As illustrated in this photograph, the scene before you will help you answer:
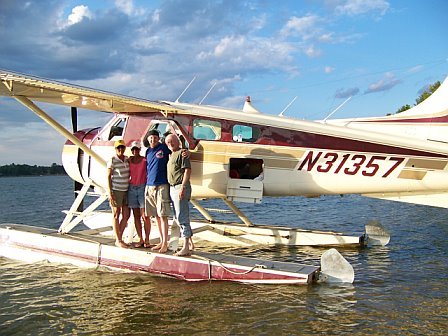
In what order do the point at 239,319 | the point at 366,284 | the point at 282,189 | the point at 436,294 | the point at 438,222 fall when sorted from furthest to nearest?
the point at 438,222 → the point at 282,189 → the point at 366,284 → the point at 436,294 → the point at 239,319

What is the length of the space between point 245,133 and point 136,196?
2.14 meters

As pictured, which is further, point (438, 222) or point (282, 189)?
point (438, 222)

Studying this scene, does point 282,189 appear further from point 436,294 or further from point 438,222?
point 438,222

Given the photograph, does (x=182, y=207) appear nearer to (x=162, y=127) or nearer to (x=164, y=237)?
(x=164, y=237)

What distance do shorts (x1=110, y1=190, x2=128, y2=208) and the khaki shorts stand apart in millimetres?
470

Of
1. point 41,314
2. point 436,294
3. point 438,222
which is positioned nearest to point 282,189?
point 436,294

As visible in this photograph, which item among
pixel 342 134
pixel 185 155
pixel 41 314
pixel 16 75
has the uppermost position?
pixel 16 75

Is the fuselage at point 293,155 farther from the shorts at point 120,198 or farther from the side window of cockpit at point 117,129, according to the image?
the shorts at point 120,198

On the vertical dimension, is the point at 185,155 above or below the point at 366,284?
above

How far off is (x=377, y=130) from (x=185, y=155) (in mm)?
3515

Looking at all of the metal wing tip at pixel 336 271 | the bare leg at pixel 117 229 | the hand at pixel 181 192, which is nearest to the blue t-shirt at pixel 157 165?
the hand at pixel 181 192

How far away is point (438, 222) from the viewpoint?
1298cm

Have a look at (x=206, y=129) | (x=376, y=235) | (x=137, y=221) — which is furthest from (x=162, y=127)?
(x=376, y=235)

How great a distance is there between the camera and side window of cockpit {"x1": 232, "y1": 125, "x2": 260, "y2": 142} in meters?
7.79
